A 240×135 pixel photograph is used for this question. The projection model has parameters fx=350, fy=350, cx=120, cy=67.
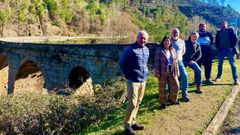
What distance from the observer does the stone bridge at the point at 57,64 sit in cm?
Answer: 1858

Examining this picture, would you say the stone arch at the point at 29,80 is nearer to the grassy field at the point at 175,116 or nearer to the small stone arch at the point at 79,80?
the small stone arch at the point at 79,80

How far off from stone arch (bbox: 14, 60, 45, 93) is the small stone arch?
19.1 feet

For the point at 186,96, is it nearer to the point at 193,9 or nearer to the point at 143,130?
the point at 143,130

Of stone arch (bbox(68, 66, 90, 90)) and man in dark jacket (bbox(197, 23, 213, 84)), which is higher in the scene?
man in dark jacket (bbox(197, 23, 213, 84))

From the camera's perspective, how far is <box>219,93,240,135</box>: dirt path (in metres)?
6.84

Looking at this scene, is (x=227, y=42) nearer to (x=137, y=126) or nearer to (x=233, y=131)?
(x=233, y=131)

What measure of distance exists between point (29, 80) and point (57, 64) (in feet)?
25.6

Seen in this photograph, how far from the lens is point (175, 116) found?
24.9ft

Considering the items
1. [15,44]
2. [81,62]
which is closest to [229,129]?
[81,62]

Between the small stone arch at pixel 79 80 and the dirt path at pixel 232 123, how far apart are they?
13.5 m

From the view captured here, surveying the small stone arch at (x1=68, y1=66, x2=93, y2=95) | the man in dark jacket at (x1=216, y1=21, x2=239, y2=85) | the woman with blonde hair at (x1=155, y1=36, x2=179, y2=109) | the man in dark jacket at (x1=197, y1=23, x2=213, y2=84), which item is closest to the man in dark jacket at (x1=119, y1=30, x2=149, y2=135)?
the woman with blonde hair at (x1=155, y1=36, x2=179, y2=109)

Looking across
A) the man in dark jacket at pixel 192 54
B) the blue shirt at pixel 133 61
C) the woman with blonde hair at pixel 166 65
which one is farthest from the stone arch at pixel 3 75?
the blue shirt at pixel 133 61

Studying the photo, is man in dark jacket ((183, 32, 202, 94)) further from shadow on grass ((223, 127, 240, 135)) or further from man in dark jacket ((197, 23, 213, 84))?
shadow on grass ((223, 127, 240, 135))

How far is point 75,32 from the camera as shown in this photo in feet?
217
